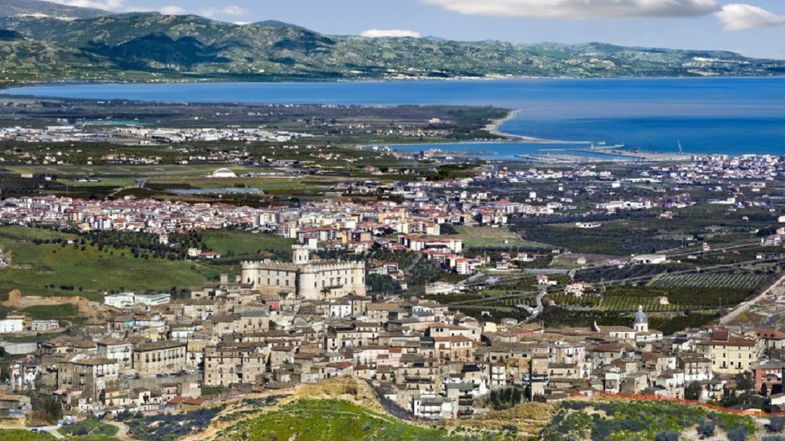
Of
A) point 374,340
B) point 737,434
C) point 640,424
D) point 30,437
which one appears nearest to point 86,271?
point 374,340

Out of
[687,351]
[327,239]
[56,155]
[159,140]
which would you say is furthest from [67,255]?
[159,140]

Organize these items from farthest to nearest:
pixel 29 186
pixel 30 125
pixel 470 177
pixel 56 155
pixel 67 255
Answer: pixel 30 125
pixel 56 155
pixel 470 177
pixel 29 186
pixel 67 255

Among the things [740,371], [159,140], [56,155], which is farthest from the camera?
[159,140]

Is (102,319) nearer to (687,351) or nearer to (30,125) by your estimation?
(687,351)

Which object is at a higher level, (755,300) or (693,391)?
(693,391)

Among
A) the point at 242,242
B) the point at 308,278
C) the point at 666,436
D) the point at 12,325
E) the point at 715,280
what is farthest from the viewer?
the point at 242,242

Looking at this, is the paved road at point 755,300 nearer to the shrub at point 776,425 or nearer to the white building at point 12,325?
the white building at point 12,325

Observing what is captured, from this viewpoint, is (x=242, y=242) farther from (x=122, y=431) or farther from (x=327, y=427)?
(x=327, y=427)
